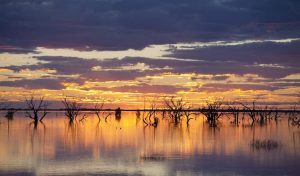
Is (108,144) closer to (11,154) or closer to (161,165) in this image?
(11,154)

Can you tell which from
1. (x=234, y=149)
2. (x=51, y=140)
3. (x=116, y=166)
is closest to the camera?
(x=116, y=166)

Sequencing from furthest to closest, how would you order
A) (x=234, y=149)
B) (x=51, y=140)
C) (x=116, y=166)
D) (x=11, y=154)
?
(x=51, y=140)
(x=234, y=149)
(x=11, y=154)
(x=116, y=166)

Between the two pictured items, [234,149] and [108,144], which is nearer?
[234,149]

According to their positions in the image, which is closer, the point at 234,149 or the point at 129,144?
the point at 234,149

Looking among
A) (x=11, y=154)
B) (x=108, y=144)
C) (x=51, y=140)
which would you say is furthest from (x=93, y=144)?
(x=11, y=154)

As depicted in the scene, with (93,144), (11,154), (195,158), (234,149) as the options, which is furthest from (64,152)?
(234,149)

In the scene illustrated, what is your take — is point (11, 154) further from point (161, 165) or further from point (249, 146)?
point (249, 146)

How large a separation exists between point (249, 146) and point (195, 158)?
767 centimetres

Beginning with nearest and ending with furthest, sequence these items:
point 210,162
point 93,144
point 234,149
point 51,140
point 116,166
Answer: point 116,166 < point 210,162 < point 234,149 < point 93,144 < point 51,140

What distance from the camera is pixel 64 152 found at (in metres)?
28.8

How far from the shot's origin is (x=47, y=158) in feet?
84.3

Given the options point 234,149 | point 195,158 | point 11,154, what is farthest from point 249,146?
point 11,154

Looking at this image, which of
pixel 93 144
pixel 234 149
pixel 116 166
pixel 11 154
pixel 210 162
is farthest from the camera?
pixel 93 144

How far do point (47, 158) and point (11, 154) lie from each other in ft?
8.71
